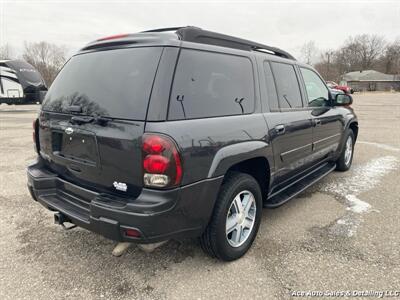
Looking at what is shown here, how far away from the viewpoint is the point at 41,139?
2951mm

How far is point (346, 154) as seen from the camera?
5.50 meters

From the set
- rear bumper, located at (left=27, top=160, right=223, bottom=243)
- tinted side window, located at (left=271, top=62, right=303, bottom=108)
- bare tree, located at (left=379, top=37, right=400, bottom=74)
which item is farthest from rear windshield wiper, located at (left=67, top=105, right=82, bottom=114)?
bare tree, located at (left=379, top=37, right=400, bottom=74)

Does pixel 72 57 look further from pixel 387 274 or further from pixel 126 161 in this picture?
pixel 387 274

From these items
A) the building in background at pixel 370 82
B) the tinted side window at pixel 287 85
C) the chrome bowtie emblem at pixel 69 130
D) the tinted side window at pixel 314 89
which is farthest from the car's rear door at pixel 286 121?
the building in background at pixel 370 82

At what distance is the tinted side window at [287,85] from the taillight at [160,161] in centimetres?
170

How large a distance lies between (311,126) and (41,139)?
3095 mm

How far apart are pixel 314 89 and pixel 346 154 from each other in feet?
6.16

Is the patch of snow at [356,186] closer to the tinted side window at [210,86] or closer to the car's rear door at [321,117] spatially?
the car's rear door at [321,117]

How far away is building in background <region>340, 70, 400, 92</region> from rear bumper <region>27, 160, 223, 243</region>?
2697 inches

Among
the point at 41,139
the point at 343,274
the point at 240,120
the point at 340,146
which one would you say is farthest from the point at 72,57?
the point at 340,146

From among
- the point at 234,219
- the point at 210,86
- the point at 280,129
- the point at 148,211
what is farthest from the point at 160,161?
the point at 280,129

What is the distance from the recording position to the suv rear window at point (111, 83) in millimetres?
2182

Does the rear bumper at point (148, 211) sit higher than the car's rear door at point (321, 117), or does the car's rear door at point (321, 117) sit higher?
the car's rear door at point (321, 117)

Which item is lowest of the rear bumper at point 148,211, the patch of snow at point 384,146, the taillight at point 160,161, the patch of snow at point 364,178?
the patch of snow at point 364,178
